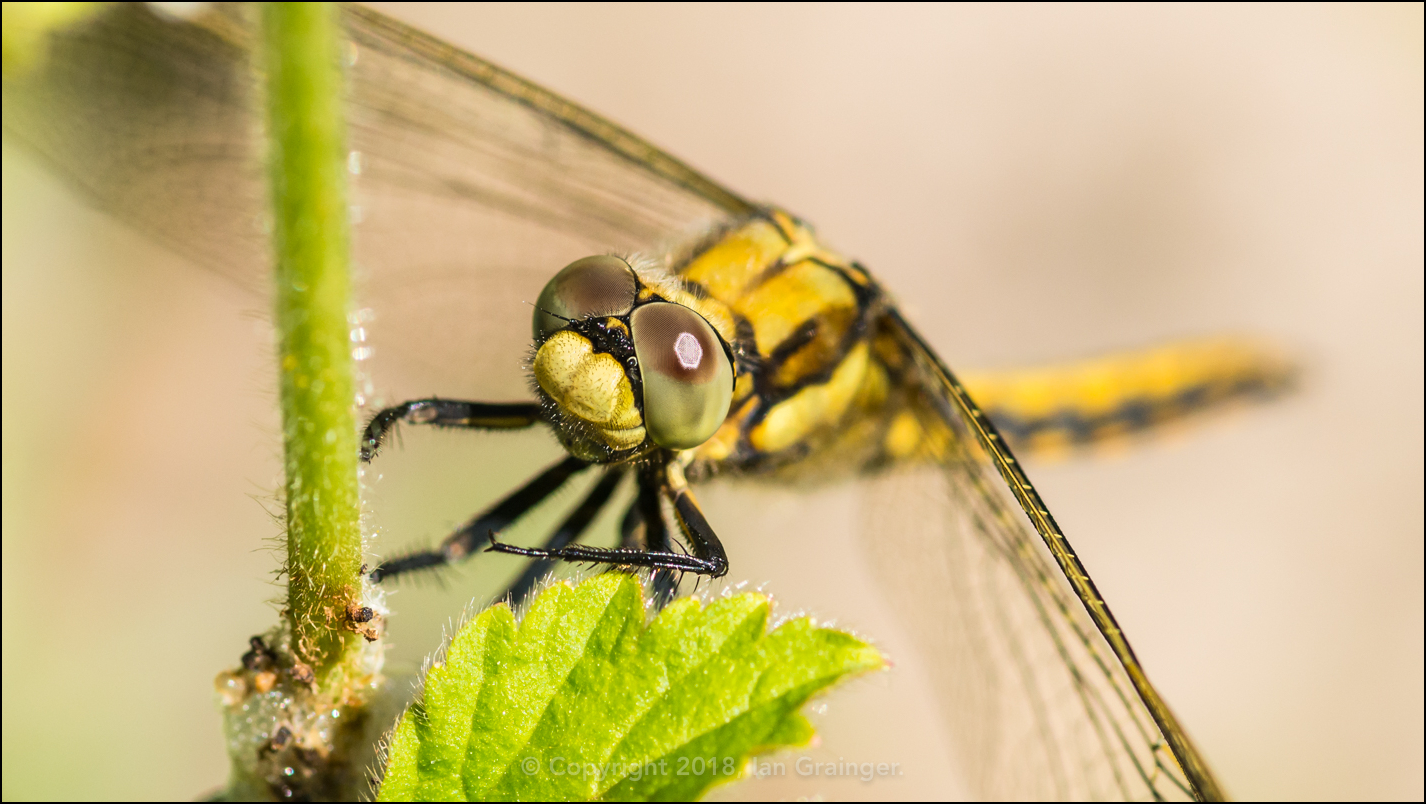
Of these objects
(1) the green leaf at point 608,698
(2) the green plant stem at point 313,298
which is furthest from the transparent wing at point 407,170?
(2) the green plant stem at point 313,298

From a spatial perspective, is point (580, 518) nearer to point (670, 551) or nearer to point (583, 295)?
point (670, 551)

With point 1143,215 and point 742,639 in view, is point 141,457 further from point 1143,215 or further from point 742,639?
point 1143,215

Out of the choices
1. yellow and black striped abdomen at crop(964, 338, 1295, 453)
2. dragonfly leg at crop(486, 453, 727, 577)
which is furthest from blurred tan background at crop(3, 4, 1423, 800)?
dragonfly leg at crop(486, 453, 727, 577)

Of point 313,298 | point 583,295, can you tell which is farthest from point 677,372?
point 313,298

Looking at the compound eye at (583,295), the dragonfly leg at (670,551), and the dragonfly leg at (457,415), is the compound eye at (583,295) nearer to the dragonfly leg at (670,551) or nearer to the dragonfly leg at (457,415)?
the dragonfly leg at (457,415)

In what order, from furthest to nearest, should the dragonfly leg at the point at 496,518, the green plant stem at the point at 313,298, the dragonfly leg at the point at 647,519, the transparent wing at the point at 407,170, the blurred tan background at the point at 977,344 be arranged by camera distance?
the blurred tan background at the point at 977,344, the transparent wing at the point at 407,170, the dragonfly leg at the point at 647,519, the dragonfly leg at the point at 496,518, the green plant stem at the point at 313,298
